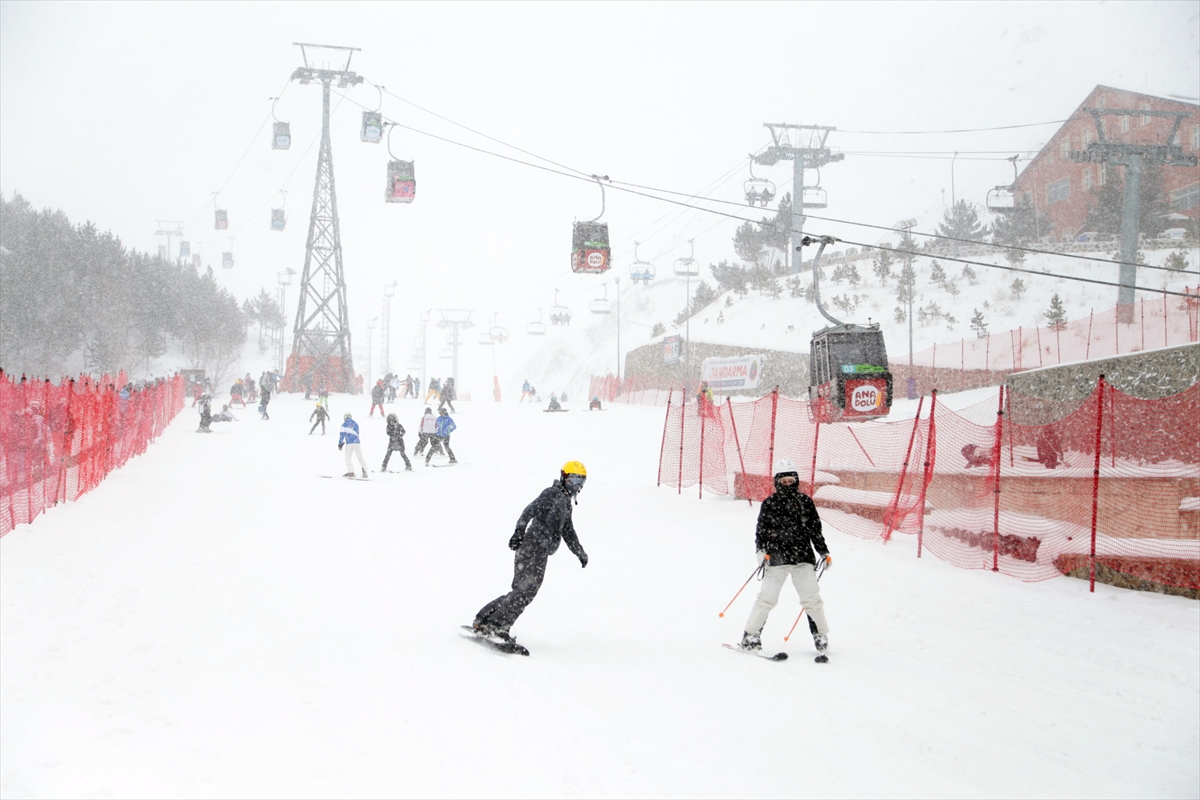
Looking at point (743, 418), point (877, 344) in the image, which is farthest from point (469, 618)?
point (877, 344)

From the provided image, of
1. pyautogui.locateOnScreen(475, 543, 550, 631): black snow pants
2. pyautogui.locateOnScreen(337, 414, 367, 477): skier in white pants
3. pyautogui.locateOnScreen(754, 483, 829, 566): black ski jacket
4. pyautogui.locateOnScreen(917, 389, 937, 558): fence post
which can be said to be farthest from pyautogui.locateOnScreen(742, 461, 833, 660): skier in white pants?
pyautogui.locateOnScreen(337, 414, 367, 477): skier in white pants

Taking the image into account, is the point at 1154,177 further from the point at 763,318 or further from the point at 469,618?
the point at 469,618

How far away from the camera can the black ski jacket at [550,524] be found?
6.92 meters

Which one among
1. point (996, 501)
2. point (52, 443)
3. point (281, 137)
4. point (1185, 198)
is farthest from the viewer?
point (1185, 198)

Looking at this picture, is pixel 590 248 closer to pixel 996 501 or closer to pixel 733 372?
pixel 996 501

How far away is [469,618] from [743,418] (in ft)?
38.6

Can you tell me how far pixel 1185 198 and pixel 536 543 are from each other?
53119mm

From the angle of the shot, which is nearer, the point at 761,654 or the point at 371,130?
the point at 761,654

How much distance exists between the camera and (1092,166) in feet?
157

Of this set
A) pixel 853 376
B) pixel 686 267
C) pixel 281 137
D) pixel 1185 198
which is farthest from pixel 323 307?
pixel 1185 198

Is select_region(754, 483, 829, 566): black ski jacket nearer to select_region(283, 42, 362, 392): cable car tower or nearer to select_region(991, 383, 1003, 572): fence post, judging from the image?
select_region(991, 383, 1003, 572): fence post

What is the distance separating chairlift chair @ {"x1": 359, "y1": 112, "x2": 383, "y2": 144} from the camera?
25.6 metres

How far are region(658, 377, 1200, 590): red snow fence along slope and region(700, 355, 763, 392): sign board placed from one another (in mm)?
22202

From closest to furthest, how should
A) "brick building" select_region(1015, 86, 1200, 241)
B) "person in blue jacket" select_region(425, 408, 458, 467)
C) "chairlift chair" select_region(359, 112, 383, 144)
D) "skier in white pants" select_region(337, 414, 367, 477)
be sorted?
"skier in white pants" select_region(337, 414, 367, 477) → "person in blue jacket" select_region(425, 408, 458, 467) → "chairlift chair" select_region(359, 112, 383, 144) → "brick building" select_region(1015, 86, 1200, 241)
